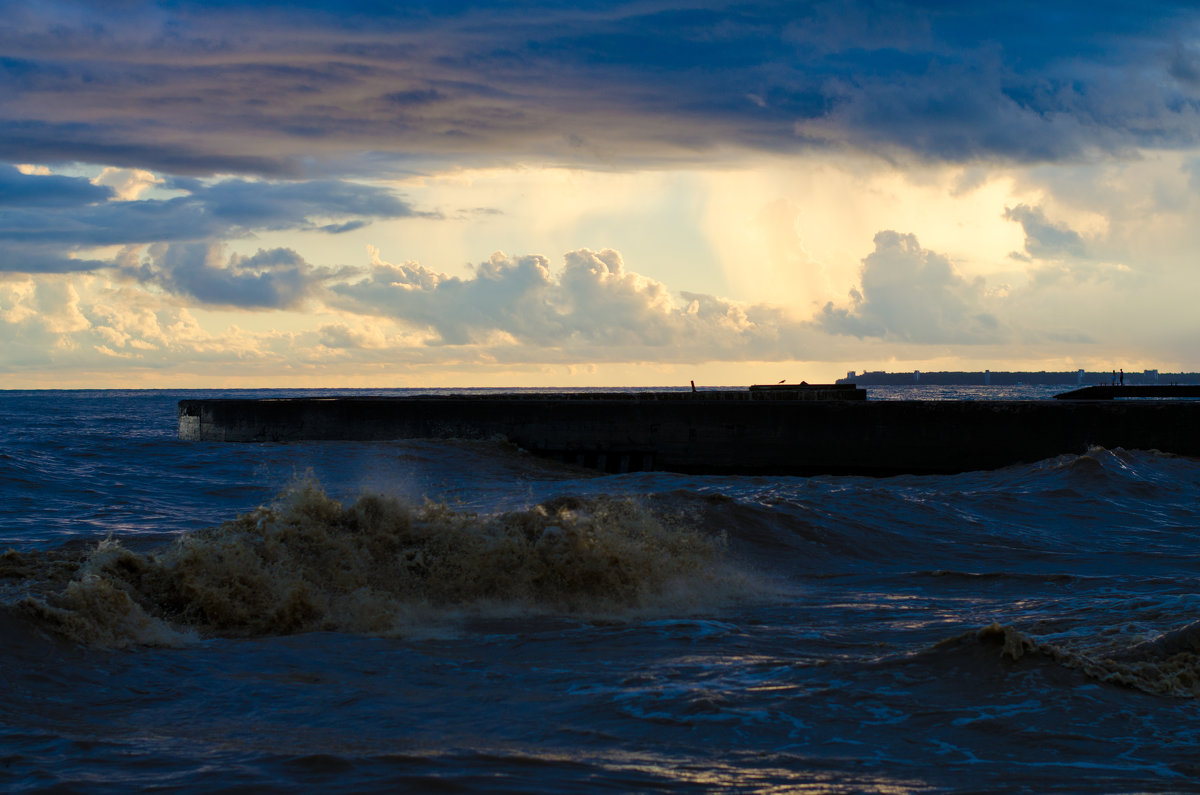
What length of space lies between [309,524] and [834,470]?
11485 millimetres

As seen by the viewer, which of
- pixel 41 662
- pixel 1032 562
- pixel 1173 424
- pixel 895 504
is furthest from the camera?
pixel 1173 424

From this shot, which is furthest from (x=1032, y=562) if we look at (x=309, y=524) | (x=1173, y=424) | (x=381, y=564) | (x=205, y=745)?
(x=1173, y=424)

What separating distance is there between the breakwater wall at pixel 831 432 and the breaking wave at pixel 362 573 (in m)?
9.05

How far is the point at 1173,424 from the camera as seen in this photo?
17000mm

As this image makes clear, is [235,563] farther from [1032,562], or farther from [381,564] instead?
[1032,562]

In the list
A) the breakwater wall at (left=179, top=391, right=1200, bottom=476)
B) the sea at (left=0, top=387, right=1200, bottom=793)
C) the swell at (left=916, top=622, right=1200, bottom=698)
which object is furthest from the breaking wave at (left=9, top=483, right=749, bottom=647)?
the breakwater wall at (left=179, top=391, right=1200, bottom=476)

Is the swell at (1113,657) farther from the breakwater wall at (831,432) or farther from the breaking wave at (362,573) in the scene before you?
the breakwater wall at (831,432)

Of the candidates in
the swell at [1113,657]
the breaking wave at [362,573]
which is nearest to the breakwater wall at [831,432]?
the breaking wave at [362,573]

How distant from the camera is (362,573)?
736 centimetres

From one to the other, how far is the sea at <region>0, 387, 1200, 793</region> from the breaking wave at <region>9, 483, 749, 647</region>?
24mm

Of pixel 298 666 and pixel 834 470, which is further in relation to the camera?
pixel 834 470

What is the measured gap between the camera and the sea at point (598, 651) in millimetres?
3723

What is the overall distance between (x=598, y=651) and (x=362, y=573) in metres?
2.53

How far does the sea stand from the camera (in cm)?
372
